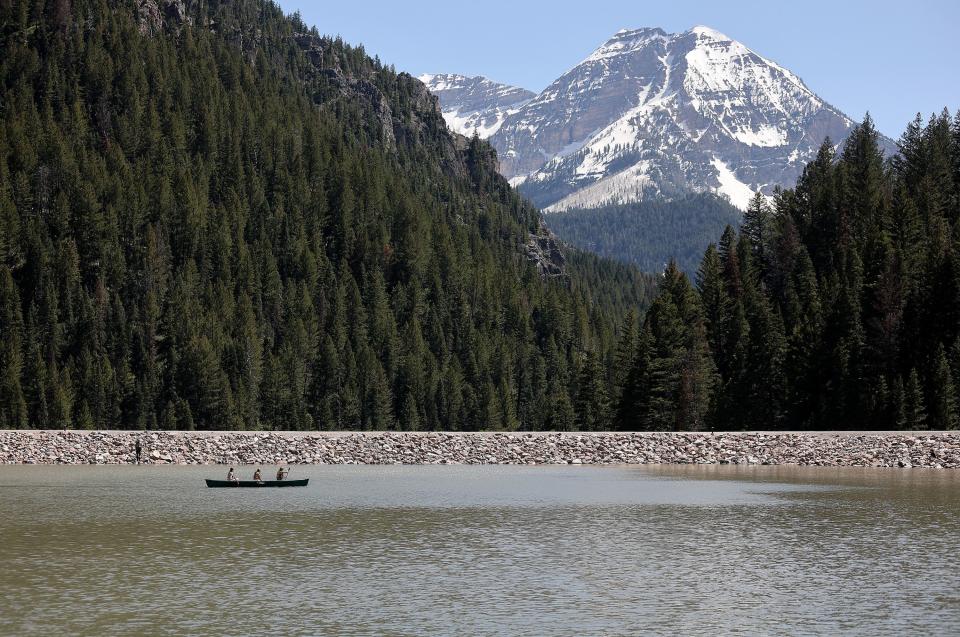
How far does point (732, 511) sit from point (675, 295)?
73457 millimetres

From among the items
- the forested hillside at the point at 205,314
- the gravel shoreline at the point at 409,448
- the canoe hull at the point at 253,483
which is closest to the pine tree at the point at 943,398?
the gravel shoreline at the point at 409,448

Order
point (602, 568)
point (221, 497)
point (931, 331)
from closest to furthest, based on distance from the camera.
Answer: point (602, 568) < point (221, 497) < point (931, 331)

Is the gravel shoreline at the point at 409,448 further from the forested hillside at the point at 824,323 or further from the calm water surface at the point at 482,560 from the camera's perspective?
the calm water surface at the point at 482,560

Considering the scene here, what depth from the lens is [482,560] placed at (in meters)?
37.4

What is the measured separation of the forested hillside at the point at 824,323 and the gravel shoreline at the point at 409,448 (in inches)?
502

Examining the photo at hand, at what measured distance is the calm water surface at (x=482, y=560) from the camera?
28.2 meters

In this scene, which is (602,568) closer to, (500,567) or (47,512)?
(500,567)

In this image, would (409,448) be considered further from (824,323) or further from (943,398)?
(943,398)

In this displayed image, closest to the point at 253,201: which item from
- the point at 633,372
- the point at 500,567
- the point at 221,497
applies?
the point at 633,372

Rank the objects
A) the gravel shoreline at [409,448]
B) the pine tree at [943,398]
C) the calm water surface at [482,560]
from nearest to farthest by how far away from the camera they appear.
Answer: the calm water surface at [482,560], the gravel shoreline at [409,448], the pine tree at [943,398]

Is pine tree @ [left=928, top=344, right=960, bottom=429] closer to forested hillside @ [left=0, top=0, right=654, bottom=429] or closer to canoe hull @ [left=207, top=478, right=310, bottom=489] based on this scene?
forested hillside @ [left=0, top=0, right=654, bottom=429]

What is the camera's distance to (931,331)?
100m

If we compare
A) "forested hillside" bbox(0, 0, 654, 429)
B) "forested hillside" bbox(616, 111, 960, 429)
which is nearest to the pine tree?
"forested hillside" bbox(616, 111, 960, 429)

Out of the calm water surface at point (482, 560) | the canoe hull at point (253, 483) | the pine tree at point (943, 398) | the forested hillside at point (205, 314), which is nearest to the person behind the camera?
the calm water surface at point (482, 560)
